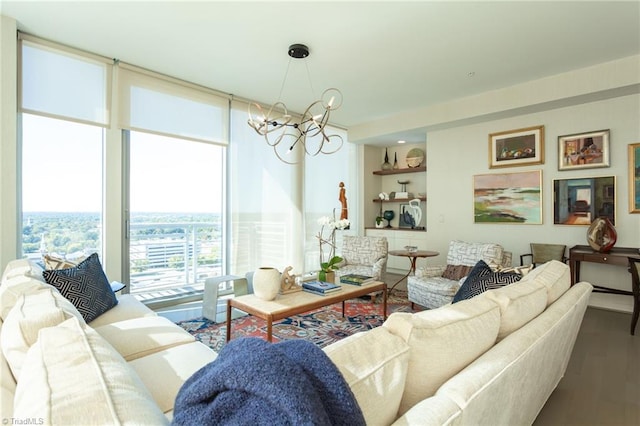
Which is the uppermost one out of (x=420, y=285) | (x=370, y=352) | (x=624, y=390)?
(x=370, y=352)

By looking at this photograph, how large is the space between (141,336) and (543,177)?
15.2ft

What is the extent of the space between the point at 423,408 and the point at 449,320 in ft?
1.07

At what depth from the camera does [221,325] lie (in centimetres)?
323

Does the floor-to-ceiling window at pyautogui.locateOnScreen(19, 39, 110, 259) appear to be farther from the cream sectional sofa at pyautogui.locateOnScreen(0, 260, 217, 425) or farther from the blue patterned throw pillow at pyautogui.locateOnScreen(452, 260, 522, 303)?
the blue patterned throw pillow at pyautogui.locateOnScreen(452, 260, 522, 303)

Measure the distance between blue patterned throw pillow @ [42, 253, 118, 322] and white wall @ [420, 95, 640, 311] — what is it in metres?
4.36

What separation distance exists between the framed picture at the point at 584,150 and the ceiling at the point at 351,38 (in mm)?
841

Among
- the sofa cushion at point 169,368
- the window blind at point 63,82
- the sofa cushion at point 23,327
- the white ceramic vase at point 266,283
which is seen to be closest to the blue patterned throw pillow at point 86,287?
the sofa cushion at point 169,368

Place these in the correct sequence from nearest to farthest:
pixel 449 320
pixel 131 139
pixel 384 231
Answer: pixel 449 320
pixel 131 139
pixel 384 231

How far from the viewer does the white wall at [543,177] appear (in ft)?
12.0

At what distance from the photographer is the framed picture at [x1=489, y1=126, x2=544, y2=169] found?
13.7 feet

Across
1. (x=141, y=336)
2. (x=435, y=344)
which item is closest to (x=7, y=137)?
(x=141, y=336)

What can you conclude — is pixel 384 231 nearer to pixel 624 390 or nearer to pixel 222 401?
pixel 624 390

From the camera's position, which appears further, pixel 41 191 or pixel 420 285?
pixel 420 285

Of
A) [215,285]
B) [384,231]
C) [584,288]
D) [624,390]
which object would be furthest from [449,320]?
[384,231]
